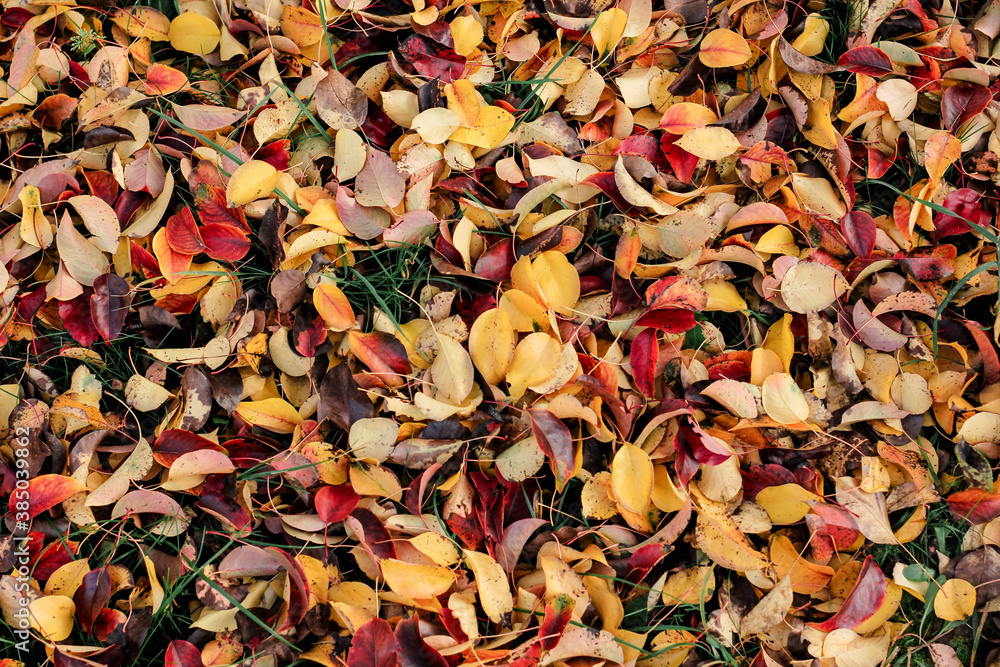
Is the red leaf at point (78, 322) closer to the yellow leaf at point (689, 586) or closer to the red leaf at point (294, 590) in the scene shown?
the red leaf at point (294, 590)

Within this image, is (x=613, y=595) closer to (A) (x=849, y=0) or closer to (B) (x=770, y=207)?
(B) (x=770, y=207)

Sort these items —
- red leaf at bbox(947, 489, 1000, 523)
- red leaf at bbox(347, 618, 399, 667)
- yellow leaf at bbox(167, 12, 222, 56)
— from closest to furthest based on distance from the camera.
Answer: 1. red leaf at bbox(347, 618, 399, 667)
2. red leaf at bbox(947, 489, 1000, 523)
3. yellow leaf at bbox(167, 12, 222, 56)

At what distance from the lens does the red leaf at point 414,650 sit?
2.93 feet

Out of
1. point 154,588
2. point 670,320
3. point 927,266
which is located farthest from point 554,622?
point 927,266

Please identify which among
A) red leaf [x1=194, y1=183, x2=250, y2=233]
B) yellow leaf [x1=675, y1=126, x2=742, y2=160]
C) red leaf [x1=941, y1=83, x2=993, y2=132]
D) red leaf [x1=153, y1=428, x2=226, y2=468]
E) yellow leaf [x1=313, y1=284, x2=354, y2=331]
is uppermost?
red leaf [x1=194, y1=183, x2=250, y2=233]

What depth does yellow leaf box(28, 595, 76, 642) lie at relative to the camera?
36.5 inches

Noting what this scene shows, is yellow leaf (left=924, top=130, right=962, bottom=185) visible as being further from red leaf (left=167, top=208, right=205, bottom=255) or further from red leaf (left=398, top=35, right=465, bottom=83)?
red leaf (left=167, top=208, right=205, bottom=255)

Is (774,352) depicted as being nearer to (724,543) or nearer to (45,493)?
(724,543)

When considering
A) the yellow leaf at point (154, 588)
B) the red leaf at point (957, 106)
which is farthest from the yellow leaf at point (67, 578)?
the red leaf at point (957, 106)

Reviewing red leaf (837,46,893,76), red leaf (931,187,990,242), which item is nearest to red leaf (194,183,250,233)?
red leaf (837,46,893,76)

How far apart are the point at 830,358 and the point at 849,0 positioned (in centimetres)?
66

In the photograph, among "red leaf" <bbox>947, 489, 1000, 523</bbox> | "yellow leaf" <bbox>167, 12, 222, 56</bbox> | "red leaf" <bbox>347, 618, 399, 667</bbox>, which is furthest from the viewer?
"yellow leaf" <bbox>167, 12, 222, 56</bbox>

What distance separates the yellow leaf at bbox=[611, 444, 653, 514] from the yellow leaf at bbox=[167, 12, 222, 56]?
99 centimetres

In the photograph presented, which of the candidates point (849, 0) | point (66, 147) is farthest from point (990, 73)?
point (66, 147)
